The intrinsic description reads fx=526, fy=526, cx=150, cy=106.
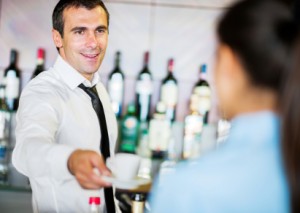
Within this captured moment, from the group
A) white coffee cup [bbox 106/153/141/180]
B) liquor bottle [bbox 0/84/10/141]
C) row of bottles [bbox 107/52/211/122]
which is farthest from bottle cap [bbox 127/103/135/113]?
white coffee cup [bbox 106/153/141/180]

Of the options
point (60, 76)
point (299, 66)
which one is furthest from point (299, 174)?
point (60, 76)

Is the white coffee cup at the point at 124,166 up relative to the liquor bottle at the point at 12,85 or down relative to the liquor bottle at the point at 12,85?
down

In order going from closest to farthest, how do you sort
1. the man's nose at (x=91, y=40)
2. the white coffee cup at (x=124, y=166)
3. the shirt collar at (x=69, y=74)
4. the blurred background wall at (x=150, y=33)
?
the white coffee cup at (x=124, y=166) < the shirt collar at (x=69, y=74) < the man's nose at (x=91, y=40) < the blurred background wall at (x=150, y=33)

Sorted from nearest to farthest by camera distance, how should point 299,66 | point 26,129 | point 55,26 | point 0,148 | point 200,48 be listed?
1. point 299,66
2. point 26,129
3. point 55,26
4. point 0,148
5. point 200,48

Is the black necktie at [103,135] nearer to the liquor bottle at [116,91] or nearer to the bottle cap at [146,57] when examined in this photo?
the liquor bottle at [116,91]

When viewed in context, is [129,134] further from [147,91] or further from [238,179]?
[238,179]

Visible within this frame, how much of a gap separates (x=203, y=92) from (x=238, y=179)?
2122 mm

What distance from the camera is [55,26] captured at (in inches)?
72.1

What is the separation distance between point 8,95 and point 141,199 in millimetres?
1415

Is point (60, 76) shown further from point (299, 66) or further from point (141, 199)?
point (299, 66)

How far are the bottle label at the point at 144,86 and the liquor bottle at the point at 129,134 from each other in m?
0.14

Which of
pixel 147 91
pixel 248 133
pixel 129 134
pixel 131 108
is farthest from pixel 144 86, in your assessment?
pixel 248 133

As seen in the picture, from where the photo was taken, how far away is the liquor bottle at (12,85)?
8.88ft

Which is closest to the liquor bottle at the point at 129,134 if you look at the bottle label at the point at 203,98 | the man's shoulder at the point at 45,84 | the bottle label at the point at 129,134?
the bottle label at the point at 129,134
